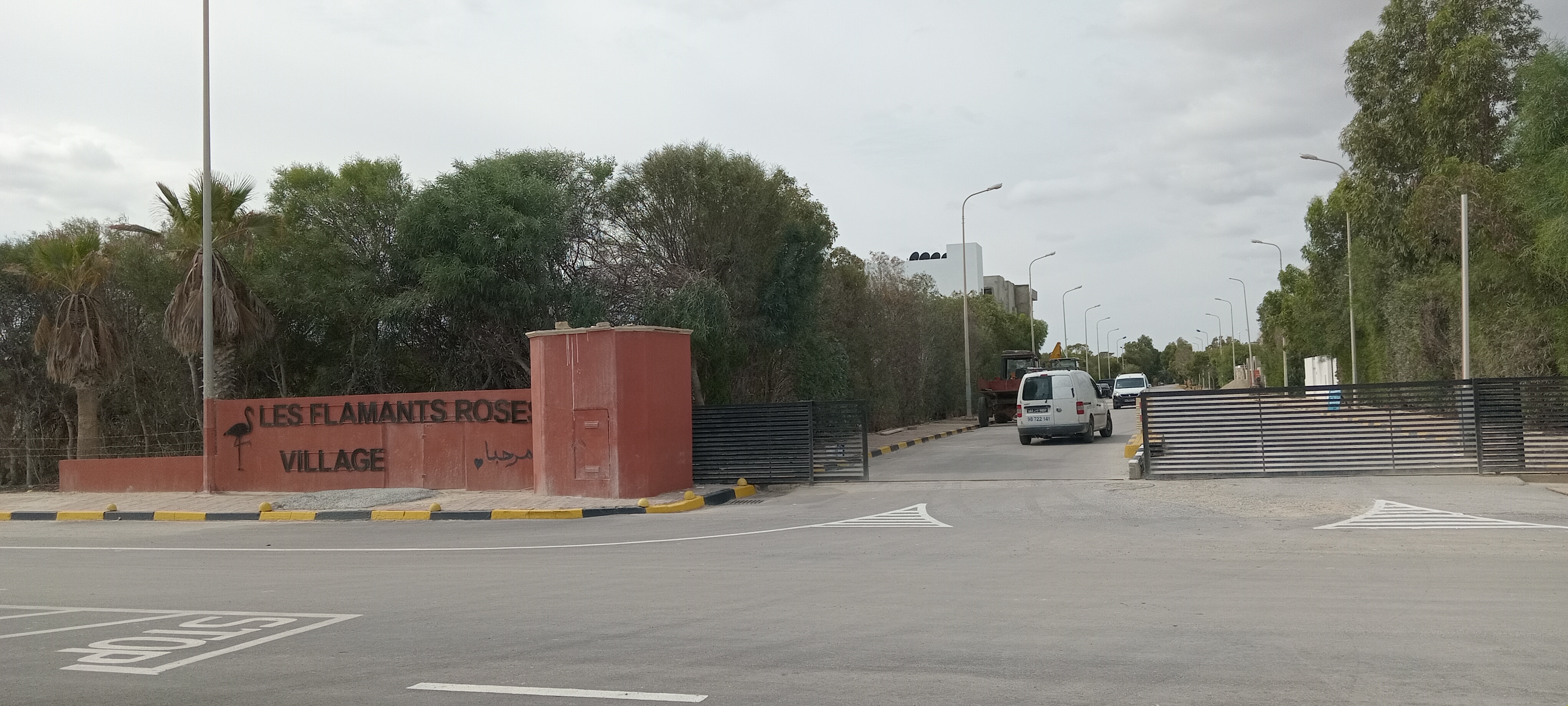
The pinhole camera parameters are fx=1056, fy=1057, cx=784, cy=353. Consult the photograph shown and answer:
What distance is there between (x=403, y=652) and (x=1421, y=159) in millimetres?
31966

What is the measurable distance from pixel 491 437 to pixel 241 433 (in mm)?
5758

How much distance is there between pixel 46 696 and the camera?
604 cm

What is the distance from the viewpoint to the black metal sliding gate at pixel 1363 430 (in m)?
16.4

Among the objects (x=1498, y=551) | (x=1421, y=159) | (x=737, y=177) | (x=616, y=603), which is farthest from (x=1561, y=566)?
(x=1421, y=159)

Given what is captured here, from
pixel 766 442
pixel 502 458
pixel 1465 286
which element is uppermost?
pixel 1465 286

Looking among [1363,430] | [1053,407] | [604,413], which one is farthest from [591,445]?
[1053,407]

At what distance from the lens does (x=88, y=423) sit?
78.9ft

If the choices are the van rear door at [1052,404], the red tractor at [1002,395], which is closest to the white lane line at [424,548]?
the van rear door at [1052,404]

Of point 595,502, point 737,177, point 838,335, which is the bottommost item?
point 595,502

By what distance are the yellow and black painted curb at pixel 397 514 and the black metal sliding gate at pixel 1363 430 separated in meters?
7.49

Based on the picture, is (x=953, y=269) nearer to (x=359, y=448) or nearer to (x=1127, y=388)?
(x=1127, y=388)

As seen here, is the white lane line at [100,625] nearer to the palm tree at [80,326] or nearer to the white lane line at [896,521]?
the white lane line at [896,521]

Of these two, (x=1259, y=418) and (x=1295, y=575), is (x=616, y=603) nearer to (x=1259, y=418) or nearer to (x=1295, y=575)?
(x=1295, y=575)

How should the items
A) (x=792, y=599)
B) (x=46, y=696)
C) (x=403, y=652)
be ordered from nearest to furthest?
(x=46, y=696), (x=403, y=652), (x=792, y=599)
